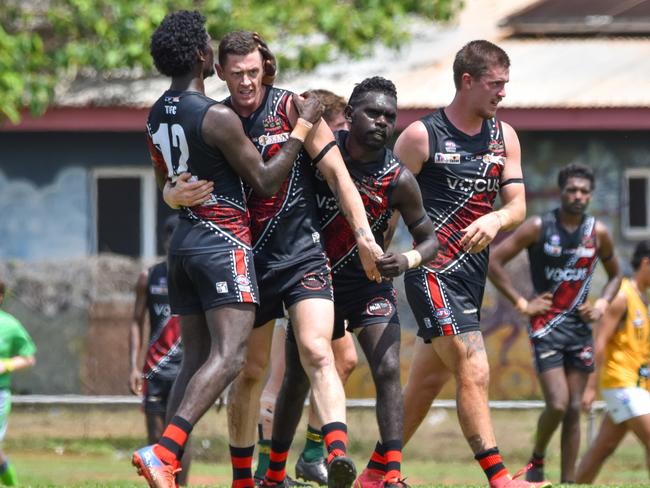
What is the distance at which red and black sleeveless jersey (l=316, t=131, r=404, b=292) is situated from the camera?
7.69m

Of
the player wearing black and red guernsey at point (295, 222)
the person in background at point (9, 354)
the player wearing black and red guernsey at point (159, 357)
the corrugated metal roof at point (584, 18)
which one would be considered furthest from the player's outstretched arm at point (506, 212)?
the corrugated metal roof at point (584, 18)

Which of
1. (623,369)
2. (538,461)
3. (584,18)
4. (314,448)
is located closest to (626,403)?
(623,369)

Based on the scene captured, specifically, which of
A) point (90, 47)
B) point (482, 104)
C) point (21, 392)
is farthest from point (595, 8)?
point (482, 104)

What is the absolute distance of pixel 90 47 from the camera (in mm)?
18328

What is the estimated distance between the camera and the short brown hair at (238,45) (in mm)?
7410

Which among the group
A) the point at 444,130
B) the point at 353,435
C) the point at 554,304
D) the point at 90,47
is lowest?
the point at 353,435

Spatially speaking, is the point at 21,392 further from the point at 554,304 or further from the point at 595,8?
the point at 595,8

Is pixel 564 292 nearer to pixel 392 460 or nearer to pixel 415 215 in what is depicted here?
pixel 415 215

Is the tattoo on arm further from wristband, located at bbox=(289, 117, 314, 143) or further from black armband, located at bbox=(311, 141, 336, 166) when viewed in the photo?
wristband, located at bbox=(289, 117, 314, 143)

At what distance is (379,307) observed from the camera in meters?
7.73

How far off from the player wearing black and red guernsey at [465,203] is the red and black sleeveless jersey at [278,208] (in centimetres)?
78

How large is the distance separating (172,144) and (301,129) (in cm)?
66

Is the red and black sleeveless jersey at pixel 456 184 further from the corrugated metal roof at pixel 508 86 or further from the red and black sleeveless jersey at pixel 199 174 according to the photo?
the corrugated metal roof at pixel 508 86

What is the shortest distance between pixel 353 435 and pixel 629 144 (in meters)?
5.98
